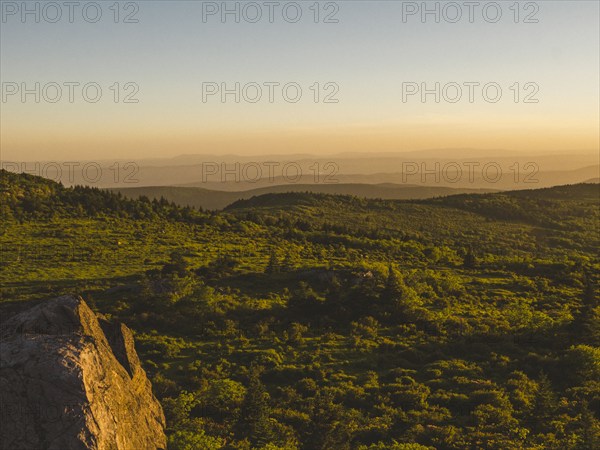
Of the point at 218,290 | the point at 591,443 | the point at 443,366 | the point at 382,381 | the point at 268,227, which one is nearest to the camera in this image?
the point at 591,443

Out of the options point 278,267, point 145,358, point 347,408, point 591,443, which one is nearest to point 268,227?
point 278,267

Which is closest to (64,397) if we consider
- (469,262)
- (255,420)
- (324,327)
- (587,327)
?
(255,420)

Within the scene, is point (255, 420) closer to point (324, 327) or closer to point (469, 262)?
point (324, 327)

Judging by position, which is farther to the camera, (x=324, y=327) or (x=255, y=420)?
(x=324, y=327)

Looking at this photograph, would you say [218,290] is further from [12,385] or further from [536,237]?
[536,237]

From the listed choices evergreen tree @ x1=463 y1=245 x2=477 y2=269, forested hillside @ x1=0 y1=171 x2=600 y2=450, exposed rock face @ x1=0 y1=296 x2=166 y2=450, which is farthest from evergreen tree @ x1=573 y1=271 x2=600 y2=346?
exposed rock face @ x1=0 y1=296 x2=166 y2=450

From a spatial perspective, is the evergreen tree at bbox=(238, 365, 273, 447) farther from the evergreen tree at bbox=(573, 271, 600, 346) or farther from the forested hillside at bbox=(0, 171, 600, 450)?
the evergreen tree at bbox=(573, 271, 600, 346)

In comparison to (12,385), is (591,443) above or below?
below
